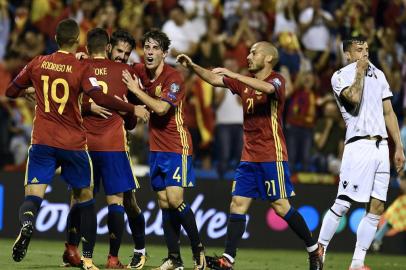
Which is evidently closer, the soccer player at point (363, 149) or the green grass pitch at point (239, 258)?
the soccer player at point (363, 149)

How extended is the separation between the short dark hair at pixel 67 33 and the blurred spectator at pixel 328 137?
807 cm

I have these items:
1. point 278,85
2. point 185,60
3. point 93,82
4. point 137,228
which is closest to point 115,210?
point 137,228

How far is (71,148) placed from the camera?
10.1m

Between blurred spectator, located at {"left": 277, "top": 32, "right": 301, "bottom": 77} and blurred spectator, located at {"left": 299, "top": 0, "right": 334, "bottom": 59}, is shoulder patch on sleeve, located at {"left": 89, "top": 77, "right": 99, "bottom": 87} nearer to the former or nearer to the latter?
blurred spectator, located at {"left": 277, "top": 32, "right": 301, "bottom": 77}

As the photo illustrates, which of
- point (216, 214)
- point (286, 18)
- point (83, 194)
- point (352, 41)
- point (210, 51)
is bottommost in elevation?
point (216, 214)

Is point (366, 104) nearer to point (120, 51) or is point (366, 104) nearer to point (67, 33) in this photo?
point (120, 51)

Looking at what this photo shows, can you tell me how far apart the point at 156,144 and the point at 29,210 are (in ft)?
5.38

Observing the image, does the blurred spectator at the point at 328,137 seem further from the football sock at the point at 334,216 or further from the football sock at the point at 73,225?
the football sock at the point at 73,225

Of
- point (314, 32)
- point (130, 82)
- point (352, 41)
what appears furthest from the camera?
point (314, 32)

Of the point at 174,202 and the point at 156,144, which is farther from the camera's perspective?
the point at 156,144

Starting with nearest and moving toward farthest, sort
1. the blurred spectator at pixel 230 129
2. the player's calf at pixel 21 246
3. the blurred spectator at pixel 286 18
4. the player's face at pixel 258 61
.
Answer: the player's calf at pixel 21 246, the player's face at pixel 258 61, the blurred spectator at pixel 230 129, the blurred spectator at pixel 286 18

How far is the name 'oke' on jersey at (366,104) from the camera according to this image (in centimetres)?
1065

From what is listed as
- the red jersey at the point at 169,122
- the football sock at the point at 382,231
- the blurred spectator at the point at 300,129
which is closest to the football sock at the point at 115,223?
the red jersey at the point at 169,122

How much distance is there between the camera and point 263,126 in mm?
10766
